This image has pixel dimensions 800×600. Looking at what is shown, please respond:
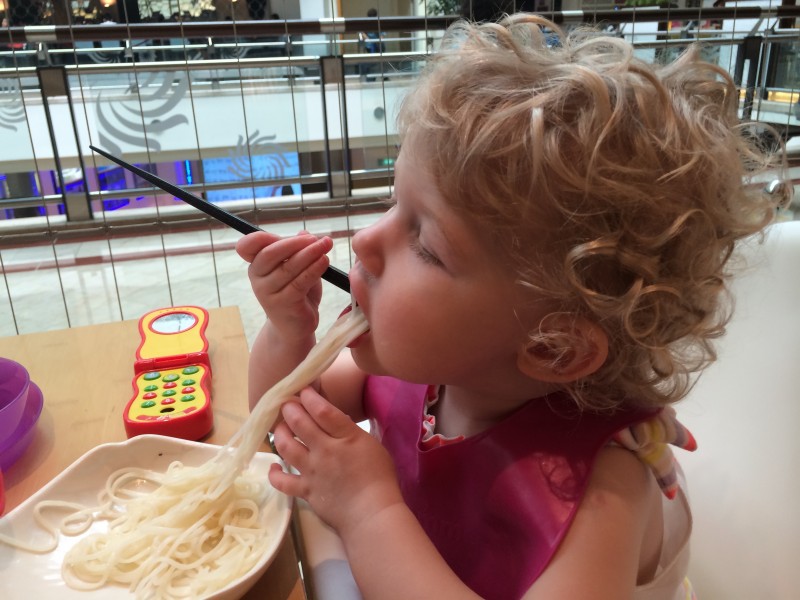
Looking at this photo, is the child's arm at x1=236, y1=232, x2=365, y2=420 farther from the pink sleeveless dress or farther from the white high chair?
the white high chair

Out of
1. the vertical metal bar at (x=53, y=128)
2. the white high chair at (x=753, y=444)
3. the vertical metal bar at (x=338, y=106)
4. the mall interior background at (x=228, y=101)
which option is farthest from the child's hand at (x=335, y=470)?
the vertical metal bar at (x=53, y=128)

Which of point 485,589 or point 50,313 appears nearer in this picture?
point 485,589

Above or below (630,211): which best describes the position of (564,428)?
below

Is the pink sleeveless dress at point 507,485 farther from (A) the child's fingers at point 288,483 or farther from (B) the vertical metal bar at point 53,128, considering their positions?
(B) the vertical metal bar at point 53,128

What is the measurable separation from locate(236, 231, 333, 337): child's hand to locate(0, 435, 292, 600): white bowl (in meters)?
0.19

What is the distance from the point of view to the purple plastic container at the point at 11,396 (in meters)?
0.79

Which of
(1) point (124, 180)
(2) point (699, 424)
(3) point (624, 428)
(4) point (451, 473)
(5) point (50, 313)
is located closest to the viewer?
(3) point (624, 428)

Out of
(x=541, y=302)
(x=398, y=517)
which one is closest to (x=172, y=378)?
(x=398, y=517)

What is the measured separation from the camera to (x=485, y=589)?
2.48 ft

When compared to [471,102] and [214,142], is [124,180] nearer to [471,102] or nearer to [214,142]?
[214,142]

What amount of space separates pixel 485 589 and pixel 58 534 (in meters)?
0.46

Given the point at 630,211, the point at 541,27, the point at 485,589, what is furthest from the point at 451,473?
the point at 541,27

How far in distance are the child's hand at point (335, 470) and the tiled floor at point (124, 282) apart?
1808 millimetres

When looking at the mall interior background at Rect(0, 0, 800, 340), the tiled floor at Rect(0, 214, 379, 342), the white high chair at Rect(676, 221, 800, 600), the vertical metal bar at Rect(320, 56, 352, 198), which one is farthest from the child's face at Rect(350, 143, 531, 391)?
the tiled floor at Rect(0, 214, 379, 342)
